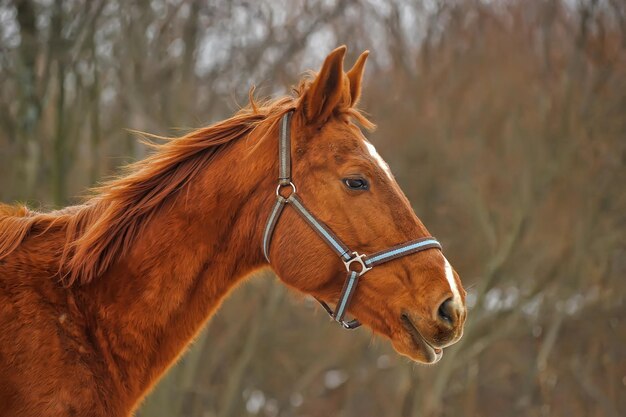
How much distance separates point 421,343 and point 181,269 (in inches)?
45.9

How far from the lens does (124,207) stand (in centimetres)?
387

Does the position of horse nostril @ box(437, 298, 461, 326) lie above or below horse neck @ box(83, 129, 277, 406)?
below

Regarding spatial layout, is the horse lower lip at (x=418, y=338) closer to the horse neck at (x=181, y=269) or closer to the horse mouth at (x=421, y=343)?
the horse mouth at (x=421, y=343)

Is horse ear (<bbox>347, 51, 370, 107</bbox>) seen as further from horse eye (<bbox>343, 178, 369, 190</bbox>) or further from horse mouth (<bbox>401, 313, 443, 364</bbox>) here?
horse mouth (<bbox>401, 313, 443, 364</bbox>)

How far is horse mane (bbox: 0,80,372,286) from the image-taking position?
3725 millimetres

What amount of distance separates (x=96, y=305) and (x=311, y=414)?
13747mm

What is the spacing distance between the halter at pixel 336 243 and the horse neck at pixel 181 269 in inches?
2.4

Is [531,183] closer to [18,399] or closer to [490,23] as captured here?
[490,23]

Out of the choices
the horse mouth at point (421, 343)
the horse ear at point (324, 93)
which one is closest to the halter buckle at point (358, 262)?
the horse mouth at point (421, 343)

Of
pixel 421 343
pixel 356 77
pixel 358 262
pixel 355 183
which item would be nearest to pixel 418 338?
pixel 421 343

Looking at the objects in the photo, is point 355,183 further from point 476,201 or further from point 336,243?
point 476,201

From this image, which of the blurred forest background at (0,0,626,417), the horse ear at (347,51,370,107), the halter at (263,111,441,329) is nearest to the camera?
the halter at (263,111,441,329)

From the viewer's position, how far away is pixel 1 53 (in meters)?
10.7

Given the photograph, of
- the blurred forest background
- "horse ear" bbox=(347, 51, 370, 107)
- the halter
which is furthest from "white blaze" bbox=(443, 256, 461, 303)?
the blurred forest background
